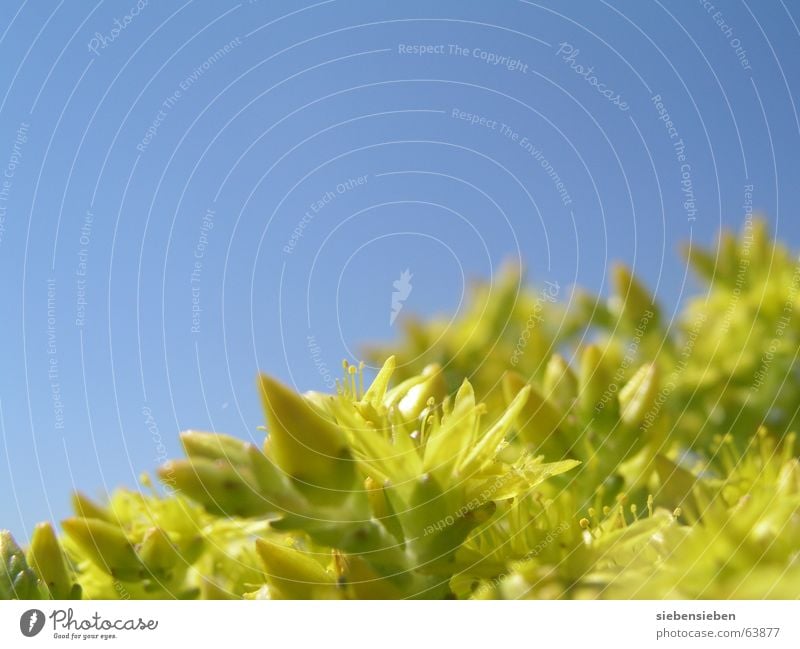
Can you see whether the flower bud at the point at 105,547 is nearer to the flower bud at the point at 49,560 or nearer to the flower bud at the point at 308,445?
the flower bud at the point at 49,560

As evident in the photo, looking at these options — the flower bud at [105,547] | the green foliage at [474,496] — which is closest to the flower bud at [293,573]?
the green foliage at [474,496]

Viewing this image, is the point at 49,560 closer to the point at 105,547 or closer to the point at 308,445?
the point at 105,547

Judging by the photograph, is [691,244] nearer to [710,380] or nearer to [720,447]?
[710,380]

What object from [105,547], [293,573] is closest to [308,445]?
[293,573]

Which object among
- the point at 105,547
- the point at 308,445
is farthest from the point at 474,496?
the point at 105,547

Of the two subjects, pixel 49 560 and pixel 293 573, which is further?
pixel 49 560

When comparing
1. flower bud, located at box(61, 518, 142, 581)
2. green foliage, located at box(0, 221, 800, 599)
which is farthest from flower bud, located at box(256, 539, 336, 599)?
flower bud, located at box(61, 518, 142, 581)

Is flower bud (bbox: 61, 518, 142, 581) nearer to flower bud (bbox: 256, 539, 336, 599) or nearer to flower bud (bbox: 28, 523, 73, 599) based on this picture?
flower bud (bbox: 28, 523, 73, 599)
